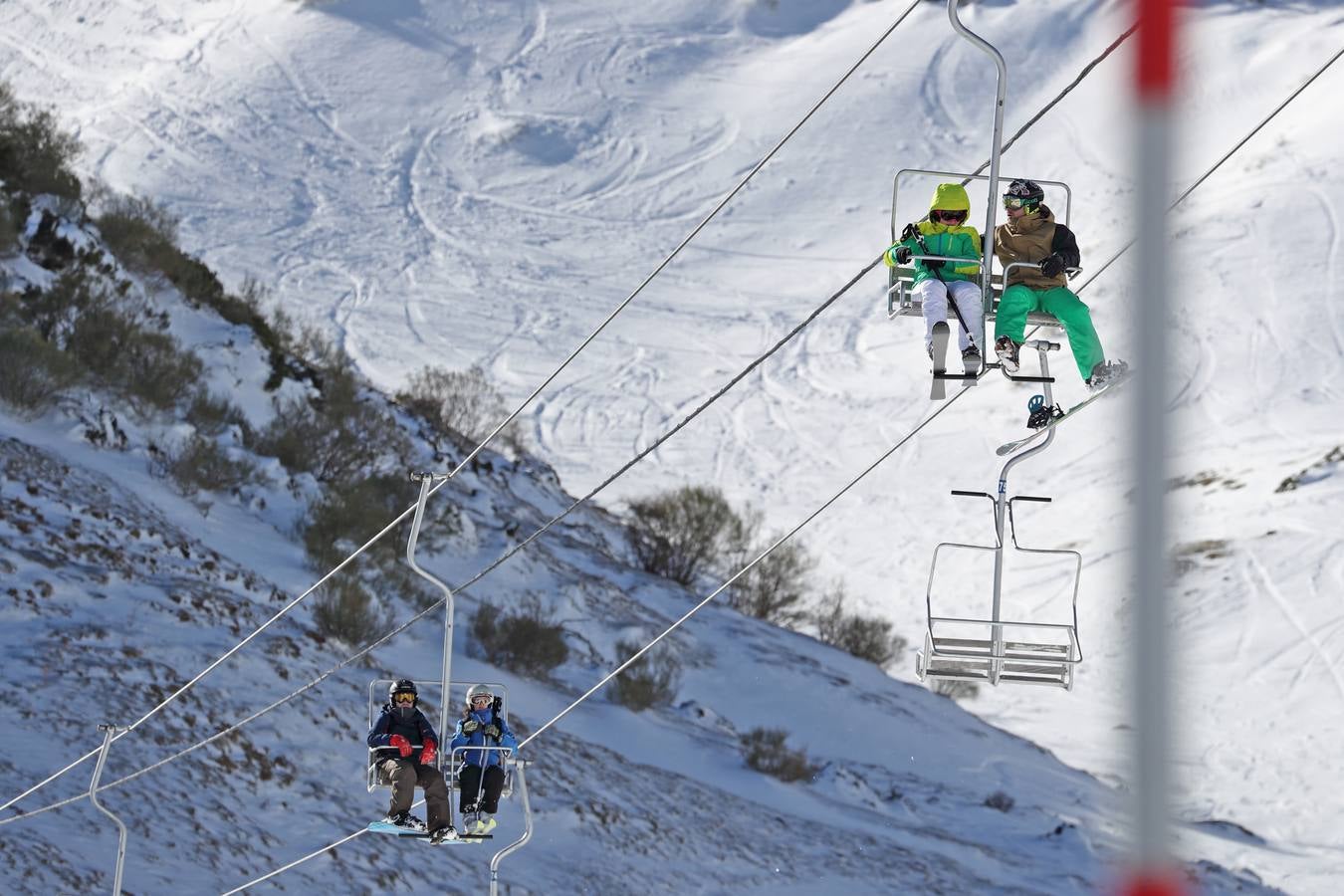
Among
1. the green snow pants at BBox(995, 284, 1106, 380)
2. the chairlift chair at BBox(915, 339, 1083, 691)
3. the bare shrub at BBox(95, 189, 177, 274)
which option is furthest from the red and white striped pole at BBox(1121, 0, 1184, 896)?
the bare shrub at BBox(95, 189, 177, 274)

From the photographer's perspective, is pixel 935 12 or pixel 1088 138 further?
pixel 935 12

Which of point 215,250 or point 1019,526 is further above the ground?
point 215,250

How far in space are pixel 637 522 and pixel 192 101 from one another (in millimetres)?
36365

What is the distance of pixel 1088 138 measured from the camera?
6303 cm

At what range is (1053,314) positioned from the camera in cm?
992

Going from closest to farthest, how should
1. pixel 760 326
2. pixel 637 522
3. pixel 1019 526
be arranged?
1. pixel 637 522
2. pixel 1019 526
3. pixel 760 326

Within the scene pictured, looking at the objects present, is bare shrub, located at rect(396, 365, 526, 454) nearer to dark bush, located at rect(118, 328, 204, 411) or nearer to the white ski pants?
dark bush, located at rect(118, 328, 204, 411)

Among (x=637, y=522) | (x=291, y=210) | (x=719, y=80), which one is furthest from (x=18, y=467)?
(x=719, y=80)

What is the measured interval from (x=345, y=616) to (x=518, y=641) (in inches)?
111

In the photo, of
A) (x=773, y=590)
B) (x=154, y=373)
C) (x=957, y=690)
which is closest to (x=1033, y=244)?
(x=154, y=373)

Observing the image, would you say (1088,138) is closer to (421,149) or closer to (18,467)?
(421,149)

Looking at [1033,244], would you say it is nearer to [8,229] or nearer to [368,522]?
[368,522]

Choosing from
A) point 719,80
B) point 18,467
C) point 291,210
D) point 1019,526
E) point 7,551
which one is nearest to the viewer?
point 7,551

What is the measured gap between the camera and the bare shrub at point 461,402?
39000mm
